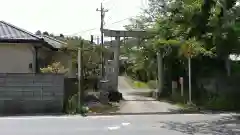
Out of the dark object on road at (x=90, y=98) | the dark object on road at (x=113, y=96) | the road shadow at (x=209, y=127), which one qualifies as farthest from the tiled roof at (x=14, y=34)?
the road shadow at (x=209, y=127)

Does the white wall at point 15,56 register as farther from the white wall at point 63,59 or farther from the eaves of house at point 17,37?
the white wall at point 63,59

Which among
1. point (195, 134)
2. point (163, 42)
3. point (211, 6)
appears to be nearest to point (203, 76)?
point (163, 42)

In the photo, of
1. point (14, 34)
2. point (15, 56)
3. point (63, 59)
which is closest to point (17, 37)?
point (14, 34)

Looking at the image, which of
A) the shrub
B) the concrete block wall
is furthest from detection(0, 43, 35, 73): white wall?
the shrub

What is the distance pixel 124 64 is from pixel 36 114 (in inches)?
1801

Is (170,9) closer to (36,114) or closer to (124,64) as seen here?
(36,114)

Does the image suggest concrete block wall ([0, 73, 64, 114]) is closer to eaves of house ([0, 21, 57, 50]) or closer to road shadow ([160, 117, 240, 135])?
eaves of house ([0, 21, 57, 50])

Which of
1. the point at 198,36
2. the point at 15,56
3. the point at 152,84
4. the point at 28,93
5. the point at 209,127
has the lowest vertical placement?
the point at 209,127

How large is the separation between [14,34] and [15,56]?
4.46 ft

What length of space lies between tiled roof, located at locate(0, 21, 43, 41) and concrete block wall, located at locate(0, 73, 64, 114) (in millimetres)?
4648

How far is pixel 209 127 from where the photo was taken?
47.6 ft

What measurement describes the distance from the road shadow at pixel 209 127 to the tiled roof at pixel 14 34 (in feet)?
38.4

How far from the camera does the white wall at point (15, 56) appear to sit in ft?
82.0

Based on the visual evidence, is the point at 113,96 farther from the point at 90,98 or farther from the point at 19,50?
the point at 19,50
